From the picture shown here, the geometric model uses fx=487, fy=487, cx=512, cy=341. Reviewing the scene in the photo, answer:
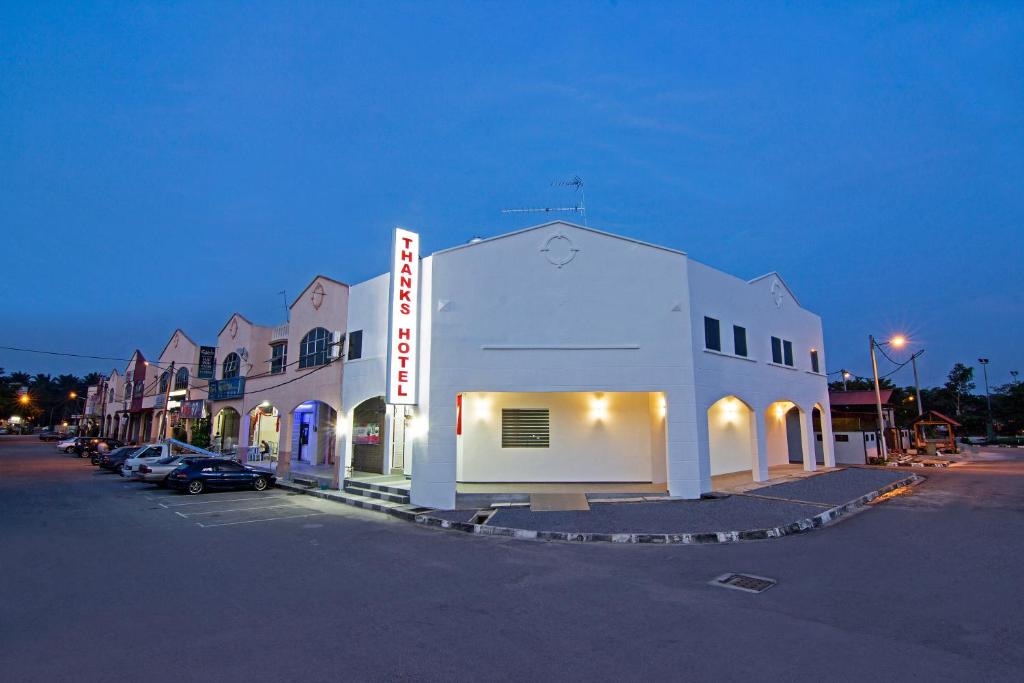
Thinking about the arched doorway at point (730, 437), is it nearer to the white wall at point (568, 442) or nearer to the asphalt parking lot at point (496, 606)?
the white wall at point (568, 442)

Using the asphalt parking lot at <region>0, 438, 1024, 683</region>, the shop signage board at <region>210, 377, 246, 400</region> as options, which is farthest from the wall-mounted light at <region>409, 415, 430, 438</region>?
the shop signage board at <region>210, 377, 246, 400</region>

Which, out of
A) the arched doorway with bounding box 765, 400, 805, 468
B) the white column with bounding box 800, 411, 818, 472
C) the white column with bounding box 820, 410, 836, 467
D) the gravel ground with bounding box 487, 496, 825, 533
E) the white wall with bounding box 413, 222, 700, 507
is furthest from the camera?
the white column with bounding box 820, 410, 836, 467

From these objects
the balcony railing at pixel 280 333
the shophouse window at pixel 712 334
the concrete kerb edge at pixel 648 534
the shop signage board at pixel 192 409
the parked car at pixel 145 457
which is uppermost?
the balcony railing at pixel 280 333

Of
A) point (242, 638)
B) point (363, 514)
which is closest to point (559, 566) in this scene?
point (242, 638)

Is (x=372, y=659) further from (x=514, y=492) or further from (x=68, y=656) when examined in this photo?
(x=514, y=492)

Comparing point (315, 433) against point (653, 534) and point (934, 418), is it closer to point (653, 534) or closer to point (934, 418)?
point (653, 534)

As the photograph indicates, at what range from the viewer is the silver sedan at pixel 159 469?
2002cm

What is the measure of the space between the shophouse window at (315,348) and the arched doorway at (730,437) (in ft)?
53.5

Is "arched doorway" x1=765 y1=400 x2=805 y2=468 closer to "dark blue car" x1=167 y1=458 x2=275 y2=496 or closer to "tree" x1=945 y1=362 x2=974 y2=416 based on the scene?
"dark blue car" x1=167 y1=458 x2=275 y2=496

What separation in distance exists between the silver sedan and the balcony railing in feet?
26.8

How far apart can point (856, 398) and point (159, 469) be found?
35.3 meters

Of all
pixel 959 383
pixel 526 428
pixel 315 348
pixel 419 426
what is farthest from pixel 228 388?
pixel 959 383

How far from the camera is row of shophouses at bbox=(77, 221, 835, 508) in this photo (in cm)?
1442

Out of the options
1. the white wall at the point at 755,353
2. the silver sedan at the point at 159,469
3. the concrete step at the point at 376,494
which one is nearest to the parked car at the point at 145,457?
the silver sedan at the point at 159,469
